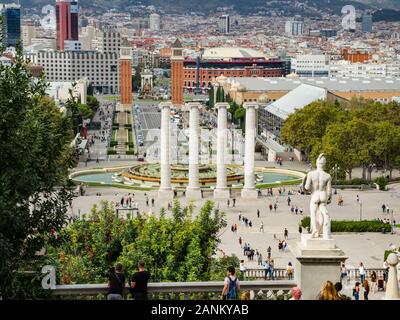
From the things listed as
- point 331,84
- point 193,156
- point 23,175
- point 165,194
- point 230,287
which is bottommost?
point 165,194

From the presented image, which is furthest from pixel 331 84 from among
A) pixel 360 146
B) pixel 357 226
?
pixel 357 226

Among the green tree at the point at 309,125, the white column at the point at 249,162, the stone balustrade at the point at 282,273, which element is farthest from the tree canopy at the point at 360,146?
the stone balustrade at the point at 282,273

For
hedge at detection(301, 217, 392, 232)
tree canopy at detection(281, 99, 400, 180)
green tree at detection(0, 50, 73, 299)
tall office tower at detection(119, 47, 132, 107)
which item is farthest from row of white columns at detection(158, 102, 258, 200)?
tall office tower at detection(119, 47, 132, 107)

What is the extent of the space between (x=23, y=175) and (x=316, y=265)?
4.92 metres

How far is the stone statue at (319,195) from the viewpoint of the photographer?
15516 mm

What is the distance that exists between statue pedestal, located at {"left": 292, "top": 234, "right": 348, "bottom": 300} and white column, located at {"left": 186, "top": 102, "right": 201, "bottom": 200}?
40.3 m

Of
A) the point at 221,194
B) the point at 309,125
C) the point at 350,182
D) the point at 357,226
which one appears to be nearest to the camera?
the point at 357,226

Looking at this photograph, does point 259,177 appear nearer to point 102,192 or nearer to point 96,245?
point 102,192

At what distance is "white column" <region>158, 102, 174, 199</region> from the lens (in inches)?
2201

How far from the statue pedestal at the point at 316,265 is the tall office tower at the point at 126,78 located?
134m

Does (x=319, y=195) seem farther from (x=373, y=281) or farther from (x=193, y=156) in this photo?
(x=193, y=156)

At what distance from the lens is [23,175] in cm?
1448

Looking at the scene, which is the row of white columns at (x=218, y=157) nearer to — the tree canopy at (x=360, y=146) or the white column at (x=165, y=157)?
the white column at (x=165, y=157)

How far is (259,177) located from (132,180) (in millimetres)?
9027
